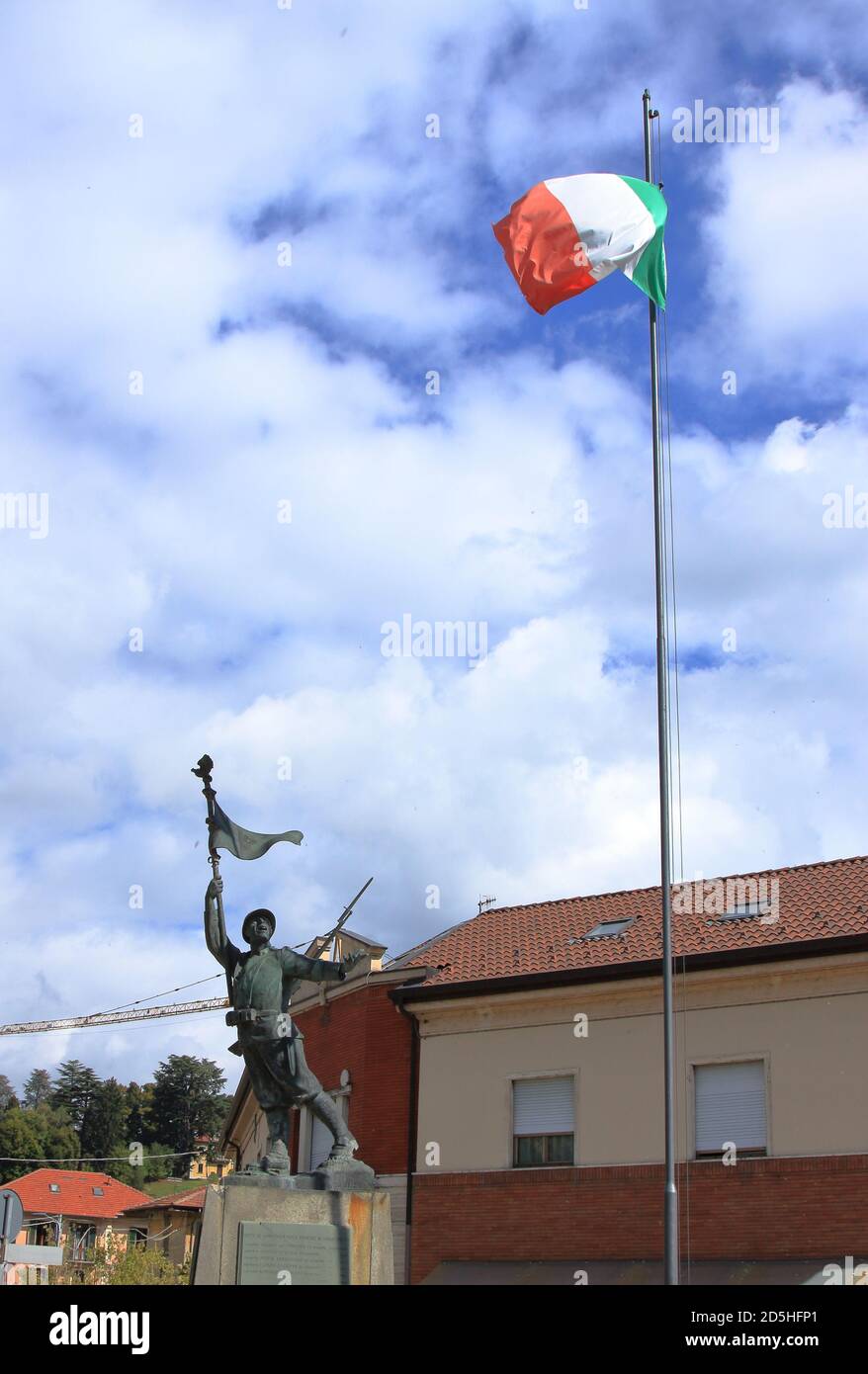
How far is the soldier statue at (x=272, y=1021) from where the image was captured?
12055mm

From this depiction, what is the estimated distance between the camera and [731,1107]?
19750mm

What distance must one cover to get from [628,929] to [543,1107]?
3337 millimetres

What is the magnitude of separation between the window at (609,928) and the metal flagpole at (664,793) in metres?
7.79

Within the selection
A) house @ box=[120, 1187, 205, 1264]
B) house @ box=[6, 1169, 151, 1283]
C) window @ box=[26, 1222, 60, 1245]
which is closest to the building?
house @ box=[120, 1187, 205, 1264]

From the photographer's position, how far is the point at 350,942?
1000 inches

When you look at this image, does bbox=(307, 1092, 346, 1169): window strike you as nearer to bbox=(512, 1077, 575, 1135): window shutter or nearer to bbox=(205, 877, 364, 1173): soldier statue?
bbox=(512, 1077, 575, 1135): window shutter

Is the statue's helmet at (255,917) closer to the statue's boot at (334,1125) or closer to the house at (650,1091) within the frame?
the statue's boot at (334,1125)

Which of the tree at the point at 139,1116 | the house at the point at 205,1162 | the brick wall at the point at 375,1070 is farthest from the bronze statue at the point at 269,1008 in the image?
Result: the tree at the point at 139,1116

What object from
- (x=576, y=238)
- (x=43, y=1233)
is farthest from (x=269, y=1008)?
(x=43, y=1233)

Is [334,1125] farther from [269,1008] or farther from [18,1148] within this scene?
[18,1148]

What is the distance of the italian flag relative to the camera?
15117mm
